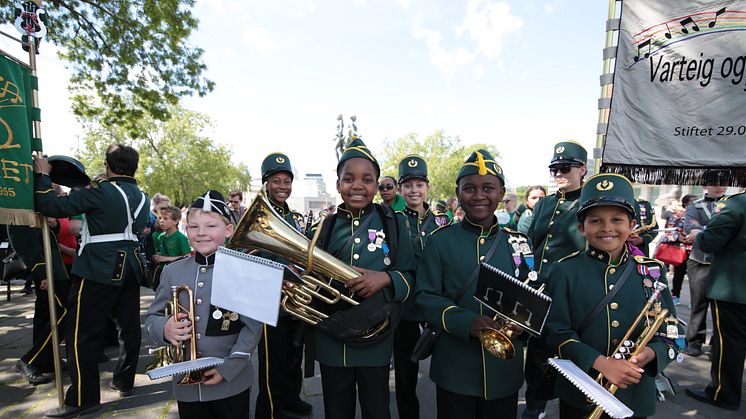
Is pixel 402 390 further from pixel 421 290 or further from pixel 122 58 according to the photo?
pixel 122 58

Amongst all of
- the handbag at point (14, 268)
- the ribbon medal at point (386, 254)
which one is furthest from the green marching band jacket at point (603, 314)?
the handbag at point (14, 268)

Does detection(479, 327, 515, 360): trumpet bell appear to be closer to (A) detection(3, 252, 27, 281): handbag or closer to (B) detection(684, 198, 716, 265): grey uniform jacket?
(B) detection(684, 198, 716, 265): grey uniform jacket

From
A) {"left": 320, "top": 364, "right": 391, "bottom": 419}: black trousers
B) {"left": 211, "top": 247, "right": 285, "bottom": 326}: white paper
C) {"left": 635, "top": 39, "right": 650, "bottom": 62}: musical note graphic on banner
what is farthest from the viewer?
{"left": 635, "top": 39, "right": 650, "bottom": 62}: musical note graphic on banner

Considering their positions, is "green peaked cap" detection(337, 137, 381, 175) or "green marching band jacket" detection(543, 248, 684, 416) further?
"green peaked cap" detection(337, 137, 381, 175)

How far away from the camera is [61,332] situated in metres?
4.27

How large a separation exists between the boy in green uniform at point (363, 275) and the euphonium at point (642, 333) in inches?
45.7

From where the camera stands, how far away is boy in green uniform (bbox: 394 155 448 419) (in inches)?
124

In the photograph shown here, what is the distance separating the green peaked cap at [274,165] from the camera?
381cm

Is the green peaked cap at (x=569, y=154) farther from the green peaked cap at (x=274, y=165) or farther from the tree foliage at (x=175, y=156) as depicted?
the tree foliage at (x=175, y=156)

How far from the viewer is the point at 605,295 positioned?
6.77 feet

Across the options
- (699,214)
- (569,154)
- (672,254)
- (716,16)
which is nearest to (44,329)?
(569,154)

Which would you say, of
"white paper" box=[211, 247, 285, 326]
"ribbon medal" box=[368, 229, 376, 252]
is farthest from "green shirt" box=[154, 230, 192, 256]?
"white paper" box=[211, 247, 285, 326]

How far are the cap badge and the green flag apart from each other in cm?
439

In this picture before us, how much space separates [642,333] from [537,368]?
641mm
